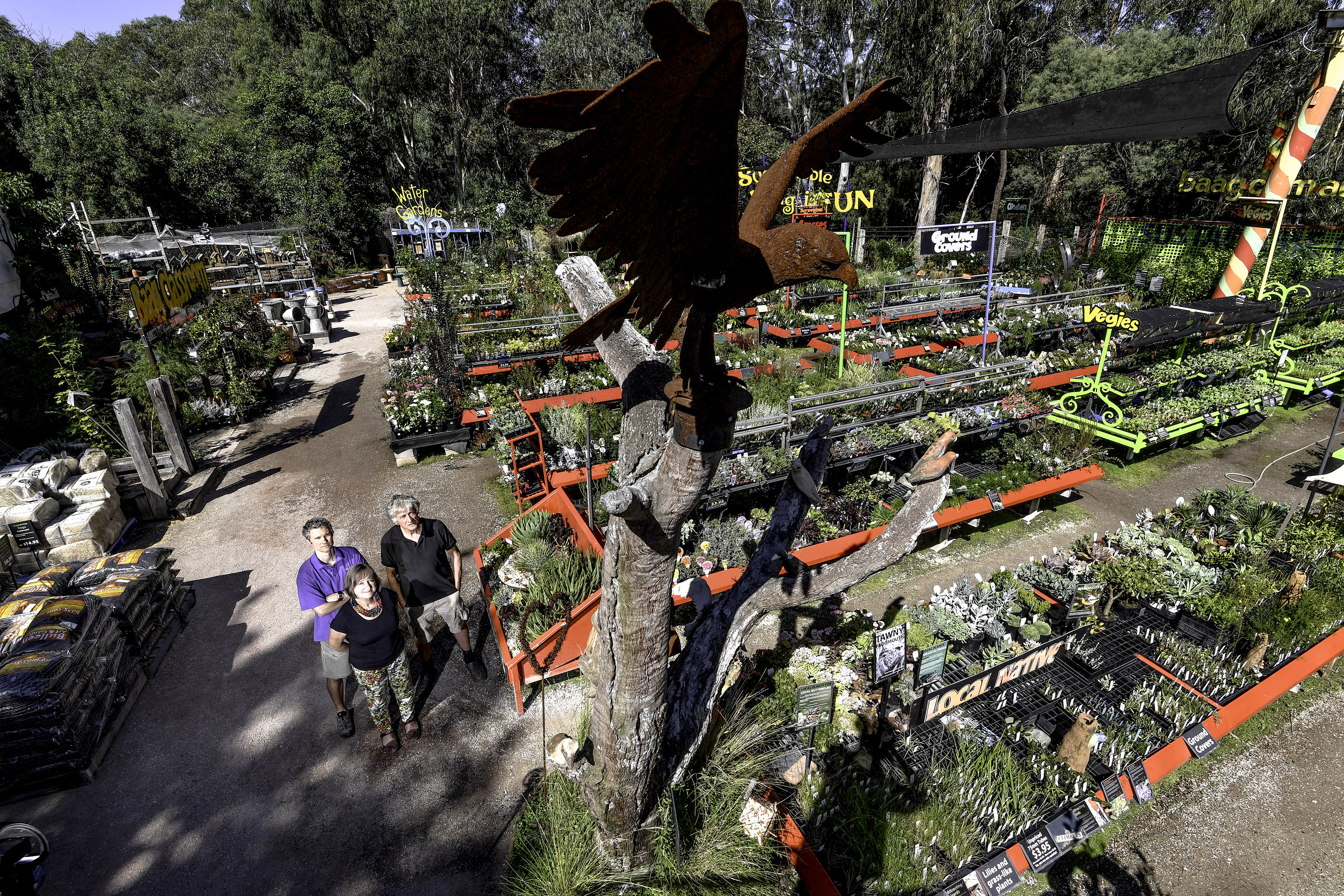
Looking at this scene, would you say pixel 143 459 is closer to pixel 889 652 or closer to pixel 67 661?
pixel 67 661

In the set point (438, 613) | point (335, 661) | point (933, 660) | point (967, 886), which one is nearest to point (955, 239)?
point (933, 660)

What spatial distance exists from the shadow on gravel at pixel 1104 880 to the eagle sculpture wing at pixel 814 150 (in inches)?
167

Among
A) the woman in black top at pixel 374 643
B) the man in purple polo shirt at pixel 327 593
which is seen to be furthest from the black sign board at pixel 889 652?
the man in purple polo shirt at pixel 327 593

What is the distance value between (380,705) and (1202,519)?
8060mm

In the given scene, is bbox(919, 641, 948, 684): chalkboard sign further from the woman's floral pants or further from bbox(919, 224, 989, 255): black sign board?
bbox(919, 224, 989, 255): black sign board

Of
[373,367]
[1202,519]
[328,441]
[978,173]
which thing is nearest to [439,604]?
[328,441]

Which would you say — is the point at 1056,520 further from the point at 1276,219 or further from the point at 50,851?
the point at 50,851

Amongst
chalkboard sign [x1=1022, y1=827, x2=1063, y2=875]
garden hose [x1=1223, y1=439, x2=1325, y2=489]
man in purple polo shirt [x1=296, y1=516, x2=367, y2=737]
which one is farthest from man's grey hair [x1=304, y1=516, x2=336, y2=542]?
garden hose [x1=1223, y1=439, x2=1325, y2=489]

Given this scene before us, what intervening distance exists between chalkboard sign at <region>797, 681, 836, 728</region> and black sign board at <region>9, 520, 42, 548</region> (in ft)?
25.2

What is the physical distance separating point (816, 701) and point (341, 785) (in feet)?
10.9

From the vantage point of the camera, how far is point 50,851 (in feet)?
12.3

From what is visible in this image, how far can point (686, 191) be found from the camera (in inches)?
55.9

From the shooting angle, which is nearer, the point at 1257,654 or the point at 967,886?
the point at 967,886

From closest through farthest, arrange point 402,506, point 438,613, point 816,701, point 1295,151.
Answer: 1. point 816,701
2. point 402,506
3. point 438,613
4. point 1295,151
